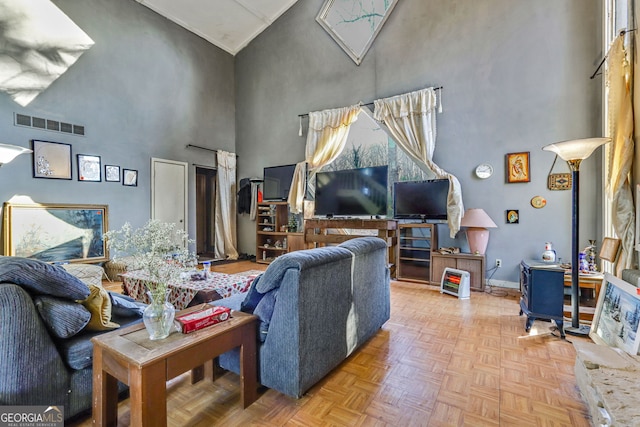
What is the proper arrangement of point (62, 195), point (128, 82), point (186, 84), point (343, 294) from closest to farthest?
point (343, 294)
point (62, 195)
point (128, 82)
point (186, 84)

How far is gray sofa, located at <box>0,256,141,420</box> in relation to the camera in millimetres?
1346

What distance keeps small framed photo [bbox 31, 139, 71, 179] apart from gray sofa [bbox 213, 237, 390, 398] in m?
4.20

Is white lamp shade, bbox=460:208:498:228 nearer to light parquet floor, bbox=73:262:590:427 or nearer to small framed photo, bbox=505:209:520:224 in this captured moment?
small framed photo, bbox=505:209:520:224

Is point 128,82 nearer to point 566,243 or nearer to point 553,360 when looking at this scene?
point 553,360

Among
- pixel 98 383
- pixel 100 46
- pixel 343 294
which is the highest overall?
pixel 100 46

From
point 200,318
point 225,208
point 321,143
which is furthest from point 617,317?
point 225,208

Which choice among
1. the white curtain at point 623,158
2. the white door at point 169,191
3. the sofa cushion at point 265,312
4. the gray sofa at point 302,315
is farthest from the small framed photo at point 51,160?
the white curtain at point 623,158

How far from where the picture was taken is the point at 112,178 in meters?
5.09

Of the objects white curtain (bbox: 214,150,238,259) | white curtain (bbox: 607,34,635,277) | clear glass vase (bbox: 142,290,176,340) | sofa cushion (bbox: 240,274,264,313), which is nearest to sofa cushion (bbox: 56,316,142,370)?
clear glass vase (bbox: 142,290,176,340)

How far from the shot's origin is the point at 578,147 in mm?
2486

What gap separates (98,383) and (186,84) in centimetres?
618

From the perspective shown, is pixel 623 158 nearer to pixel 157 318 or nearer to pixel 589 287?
pixel 589 287

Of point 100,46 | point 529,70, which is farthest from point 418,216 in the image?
point 100,46

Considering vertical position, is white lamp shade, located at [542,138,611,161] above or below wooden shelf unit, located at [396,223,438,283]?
above
